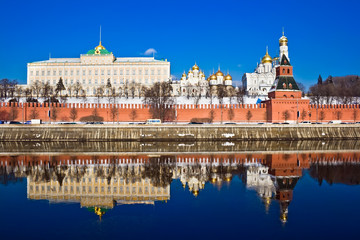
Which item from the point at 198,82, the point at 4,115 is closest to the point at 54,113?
the point at 4,115

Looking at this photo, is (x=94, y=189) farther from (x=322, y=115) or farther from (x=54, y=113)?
(x=322, y=115)

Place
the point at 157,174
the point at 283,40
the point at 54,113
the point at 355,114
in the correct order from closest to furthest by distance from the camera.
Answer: the point at 157,174, the point at 54,113, the point at 355,114, the point at 283,40

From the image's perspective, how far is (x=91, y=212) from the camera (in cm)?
1014

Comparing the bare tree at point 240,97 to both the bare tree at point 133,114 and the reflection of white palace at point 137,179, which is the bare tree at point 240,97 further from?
the reflection of white palace at point 137,179

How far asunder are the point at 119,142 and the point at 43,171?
12.6 m

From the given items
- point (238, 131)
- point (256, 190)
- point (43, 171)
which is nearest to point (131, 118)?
point (238, 131)

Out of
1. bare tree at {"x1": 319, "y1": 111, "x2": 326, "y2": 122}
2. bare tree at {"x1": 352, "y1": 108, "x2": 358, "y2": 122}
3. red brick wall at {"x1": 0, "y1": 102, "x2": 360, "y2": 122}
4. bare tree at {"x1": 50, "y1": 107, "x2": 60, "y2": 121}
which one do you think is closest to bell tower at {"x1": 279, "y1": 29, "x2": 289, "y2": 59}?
bare tree at {"x1": 352, "y1": 108, "x2": 358, "y2": 122}

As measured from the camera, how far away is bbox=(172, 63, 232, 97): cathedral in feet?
211

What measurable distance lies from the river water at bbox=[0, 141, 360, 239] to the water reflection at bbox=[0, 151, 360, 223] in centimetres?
4

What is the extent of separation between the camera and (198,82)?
65.8 m

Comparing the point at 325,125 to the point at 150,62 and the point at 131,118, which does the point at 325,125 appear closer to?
the point at 131,118

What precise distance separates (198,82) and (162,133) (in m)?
37.4

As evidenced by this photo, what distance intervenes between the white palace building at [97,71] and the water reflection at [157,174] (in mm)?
51518

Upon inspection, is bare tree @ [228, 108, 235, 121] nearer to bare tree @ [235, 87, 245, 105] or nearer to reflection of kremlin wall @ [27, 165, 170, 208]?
bare tree @ [235, 87, 245, 105]
